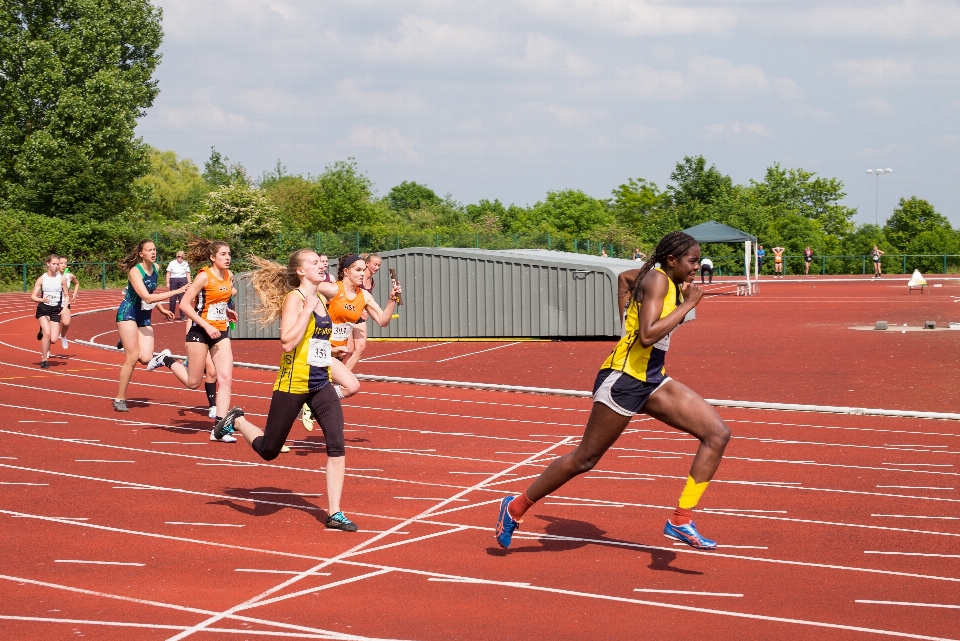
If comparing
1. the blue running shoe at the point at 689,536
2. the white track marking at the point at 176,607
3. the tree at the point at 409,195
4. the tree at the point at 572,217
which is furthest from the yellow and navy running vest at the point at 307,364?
the tree at the point at 409,195

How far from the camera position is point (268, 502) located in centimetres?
789

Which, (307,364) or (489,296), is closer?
(307,364)

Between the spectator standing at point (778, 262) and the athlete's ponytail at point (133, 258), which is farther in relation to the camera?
the spectator standing at point (778, 262)

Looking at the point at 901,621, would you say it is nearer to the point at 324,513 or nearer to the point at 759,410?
the point at 324,513

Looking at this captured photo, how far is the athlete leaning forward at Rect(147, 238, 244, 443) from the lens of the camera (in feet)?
33.8

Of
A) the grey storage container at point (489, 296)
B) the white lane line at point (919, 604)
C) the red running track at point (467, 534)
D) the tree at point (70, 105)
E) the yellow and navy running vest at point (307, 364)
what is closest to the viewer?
the red running track at point (467, 534)

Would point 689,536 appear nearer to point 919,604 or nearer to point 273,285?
point 919,604

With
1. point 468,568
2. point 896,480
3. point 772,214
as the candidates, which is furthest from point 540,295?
point 772,214

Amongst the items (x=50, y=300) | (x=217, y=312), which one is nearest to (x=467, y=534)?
(x=217, y=312)

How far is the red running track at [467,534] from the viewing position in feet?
17.3

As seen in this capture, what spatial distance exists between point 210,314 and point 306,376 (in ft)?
11.9

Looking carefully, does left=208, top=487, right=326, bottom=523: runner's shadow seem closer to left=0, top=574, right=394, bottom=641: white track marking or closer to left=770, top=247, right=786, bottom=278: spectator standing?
left=0, top=574, right=394, bottom=641: white track marking

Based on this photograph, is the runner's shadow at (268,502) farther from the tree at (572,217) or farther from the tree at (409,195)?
the tree at (409,195)

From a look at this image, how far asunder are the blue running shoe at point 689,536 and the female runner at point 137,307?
7170 millimetres
